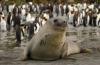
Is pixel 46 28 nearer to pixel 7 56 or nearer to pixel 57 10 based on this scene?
pixel 7 56

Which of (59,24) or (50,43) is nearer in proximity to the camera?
(59,24)

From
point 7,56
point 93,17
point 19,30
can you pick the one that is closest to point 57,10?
point 93,17

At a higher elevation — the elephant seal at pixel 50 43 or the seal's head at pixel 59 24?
the seal's head at pixel 59 24

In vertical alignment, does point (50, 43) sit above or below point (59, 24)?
below

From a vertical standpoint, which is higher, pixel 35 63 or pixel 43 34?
pixel 43 34

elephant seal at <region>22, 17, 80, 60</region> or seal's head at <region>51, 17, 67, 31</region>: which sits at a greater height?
seal's head at <region>51, 17, 67, 31</region>

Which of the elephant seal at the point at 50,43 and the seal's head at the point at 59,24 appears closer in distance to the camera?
the seal's head at the point at 59,24

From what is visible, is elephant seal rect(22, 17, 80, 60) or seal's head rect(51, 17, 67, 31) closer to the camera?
seal's head rect(51, 17, 67, 31)

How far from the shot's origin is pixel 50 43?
39.1 feet

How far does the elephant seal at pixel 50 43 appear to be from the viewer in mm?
11656

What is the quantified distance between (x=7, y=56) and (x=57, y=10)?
1217 inches

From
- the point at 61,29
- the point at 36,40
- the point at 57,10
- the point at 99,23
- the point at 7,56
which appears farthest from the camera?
the point at 57,10

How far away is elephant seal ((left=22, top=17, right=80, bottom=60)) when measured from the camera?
459 inches

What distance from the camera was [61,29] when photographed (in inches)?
453
